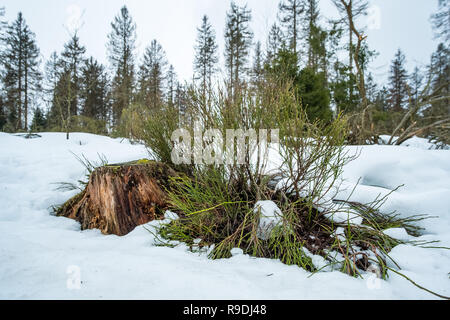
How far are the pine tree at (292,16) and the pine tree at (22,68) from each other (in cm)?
1808

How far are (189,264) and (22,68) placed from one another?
22013 millimetres

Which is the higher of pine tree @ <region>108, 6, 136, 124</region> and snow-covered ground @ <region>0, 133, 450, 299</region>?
pine tree @ <region>108, 6, 136, 124</region>

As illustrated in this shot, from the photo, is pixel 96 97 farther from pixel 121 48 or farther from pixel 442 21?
pixel 442 21

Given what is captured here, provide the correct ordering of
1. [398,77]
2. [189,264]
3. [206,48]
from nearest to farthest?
[189,264] → [206,48] → [398,77]

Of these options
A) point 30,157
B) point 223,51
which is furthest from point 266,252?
point 223,51

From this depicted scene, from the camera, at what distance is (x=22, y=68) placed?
1510 cm

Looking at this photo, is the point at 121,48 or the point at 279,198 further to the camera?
the point at 121,48

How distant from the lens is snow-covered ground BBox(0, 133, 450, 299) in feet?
2.97

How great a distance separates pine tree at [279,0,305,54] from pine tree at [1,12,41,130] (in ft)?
59.3

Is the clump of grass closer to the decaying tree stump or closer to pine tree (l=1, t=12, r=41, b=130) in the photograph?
the decaying tree stump

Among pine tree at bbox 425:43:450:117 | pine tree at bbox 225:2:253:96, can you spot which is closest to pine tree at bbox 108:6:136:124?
pine tree at bbox 225:2:253:96

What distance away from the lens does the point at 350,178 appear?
2.07 metres

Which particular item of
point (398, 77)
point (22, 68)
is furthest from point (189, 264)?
point (398, 77)
